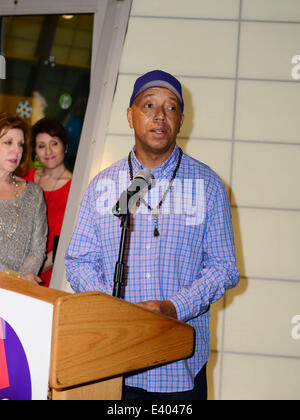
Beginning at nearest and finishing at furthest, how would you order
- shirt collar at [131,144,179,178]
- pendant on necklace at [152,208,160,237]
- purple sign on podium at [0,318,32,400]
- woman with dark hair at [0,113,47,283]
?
purple sign on podium at [0,318,32,400] < pendant on necklace at [152,208,160,237] < shirt collar at [131,144,179,178] < woman with dark hair at [0,113,47,283]

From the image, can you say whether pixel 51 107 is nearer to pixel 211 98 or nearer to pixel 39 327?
pixel 211 98

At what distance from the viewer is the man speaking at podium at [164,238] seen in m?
1.58

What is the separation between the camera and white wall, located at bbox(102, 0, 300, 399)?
2.71 meters

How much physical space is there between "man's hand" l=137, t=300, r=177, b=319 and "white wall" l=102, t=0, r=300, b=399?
1382 mm

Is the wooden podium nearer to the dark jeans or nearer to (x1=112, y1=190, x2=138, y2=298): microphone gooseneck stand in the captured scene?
(x1=112, y1=190, x2=138, y2=298): microphone gooseneck stand

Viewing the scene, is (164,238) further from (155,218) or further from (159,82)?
(159,82)

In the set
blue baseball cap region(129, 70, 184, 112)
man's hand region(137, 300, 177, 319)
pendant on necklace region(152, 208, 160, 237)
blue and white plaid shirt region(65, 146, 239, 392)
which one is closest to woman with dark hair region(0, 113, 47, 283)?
blue and white plaid shirt region(65, 146, 239, 392)

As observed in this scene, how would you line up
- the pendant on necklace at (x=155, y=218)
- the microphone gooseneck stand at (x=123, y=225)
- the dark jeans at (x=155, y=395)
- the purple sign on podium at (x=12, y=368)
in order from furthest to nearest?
the pendant on necklace at (x=155, y=218)
the dark jeans at (x=155, y=395)
the microphone gooseneck stand at (x=123, y=225)
the purple sign on podium at (x=12, y=368)

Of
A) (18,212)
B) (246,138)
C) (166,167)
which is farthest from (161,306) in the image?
(246,138)

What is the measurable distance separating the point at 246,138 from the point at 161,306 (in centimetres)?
170

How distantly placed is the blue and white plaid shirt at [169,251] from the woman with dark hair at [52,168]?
55.1 inches

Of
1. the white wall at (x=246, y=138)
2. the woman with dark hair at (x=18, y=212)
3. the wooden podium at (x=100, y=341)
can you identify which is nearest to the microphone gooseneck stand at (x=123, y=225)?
the wooden podium at (x=100, y=341)

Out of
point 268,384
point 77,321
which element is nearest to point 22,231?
point 268,384

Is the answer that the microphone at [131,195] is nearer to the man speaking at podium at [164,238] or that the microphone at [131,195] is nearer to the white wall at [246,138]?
the man speaking at podium at [164,238]
